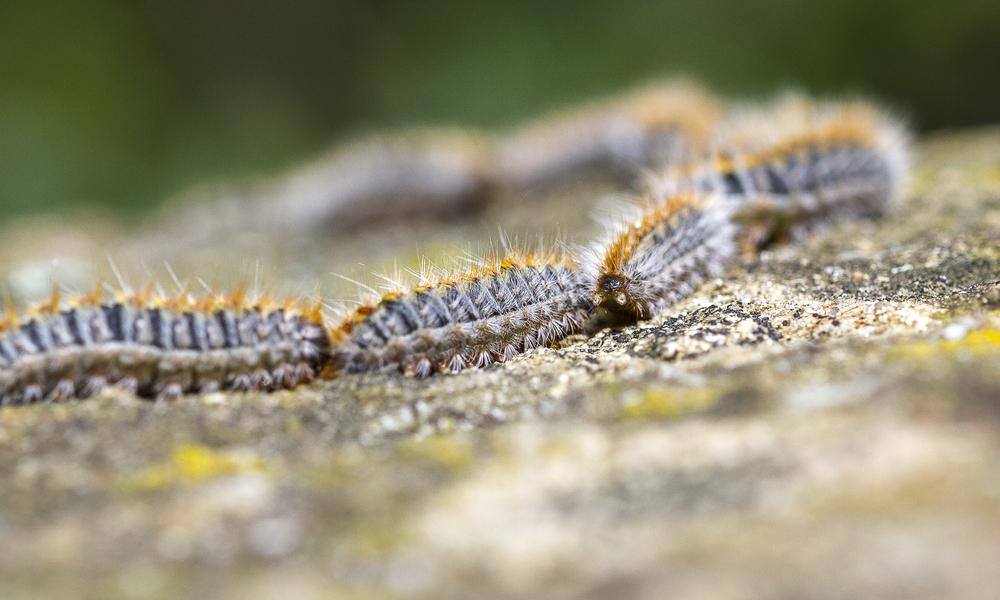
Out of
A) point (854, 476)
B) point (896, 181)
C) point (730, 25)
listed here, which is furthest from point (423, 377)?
point (730, 25)

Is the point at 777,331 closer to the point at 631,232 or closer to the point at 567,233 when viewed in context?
the point at 631,232

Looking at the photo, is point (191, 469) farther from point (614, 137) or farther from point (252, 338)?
point (614, 137)

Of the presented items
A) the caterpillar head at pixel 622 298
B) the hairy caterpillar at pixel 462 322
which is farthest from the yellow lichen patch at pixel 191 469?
the caterpillar head at pixel 622 298

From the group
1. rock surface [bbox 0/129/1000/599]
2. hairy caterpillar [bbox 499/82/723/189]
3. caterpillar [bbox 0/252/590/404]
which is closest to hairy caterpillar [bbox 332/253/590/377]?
caterpillar [bbox 0/252/590/404]

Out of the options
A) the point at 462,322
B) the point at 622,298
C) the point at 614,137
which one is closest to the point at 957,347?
the point at 622,298

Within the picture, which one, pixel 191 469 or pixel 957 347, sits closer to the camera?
pixel 191 469

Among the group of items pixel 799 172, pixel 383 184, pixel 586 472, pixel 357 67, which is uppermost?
pixel 357 67
